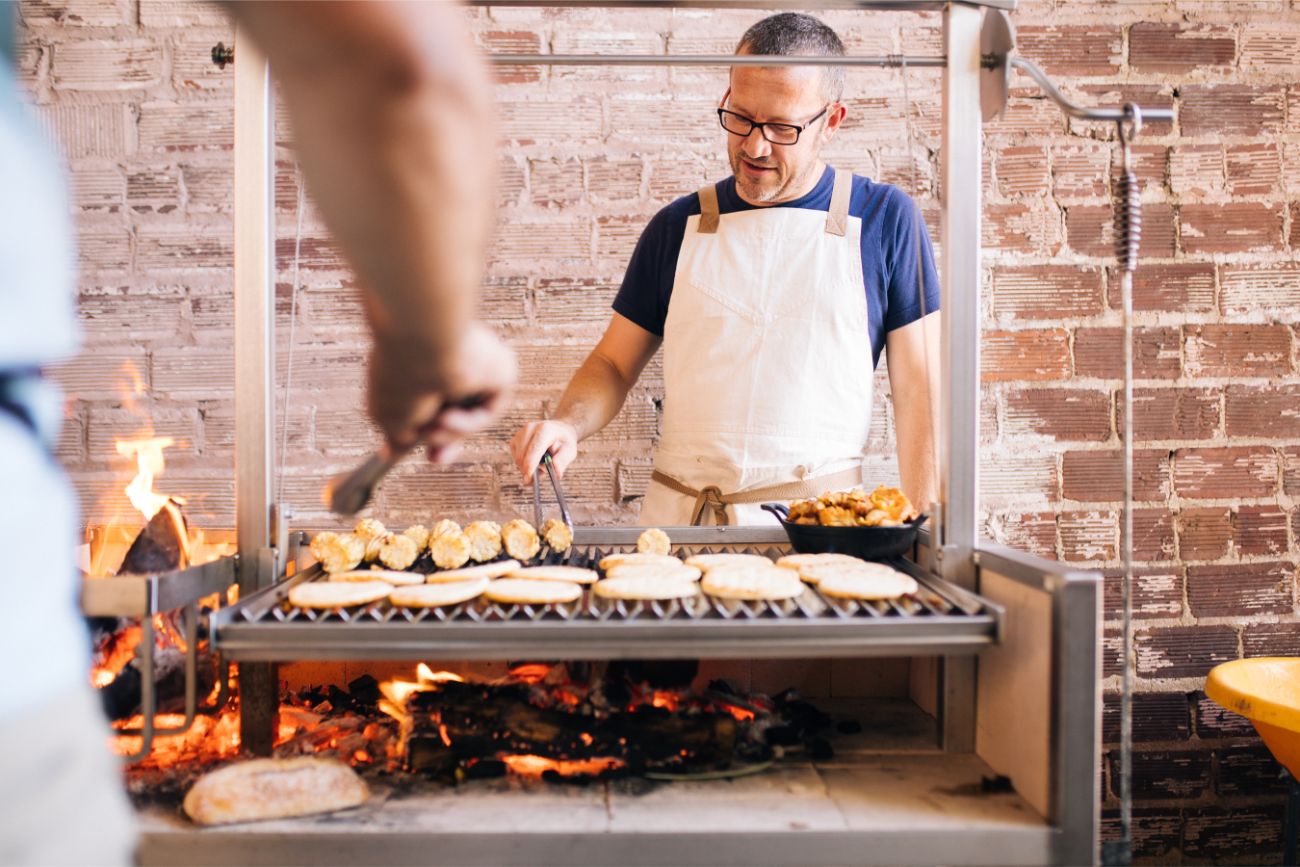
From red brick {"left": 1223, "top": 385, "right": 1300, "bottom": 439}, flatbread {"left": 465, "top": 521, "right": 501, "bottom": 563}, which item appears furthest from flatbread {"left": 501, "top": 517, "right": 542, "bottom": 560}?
red brick {"left": 1223, "top": 385, "right": 1300, "bottom": 439}

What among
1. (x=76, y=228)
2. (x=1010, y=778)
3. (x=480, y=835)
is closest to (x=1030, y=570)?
(x=1010, y=778)

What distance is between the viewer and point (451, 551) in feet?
5.13

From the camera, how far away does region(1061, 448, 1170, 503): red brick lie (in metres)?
2.58

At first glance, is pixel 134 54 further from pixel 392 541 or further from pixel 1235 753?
pixel 1235 753

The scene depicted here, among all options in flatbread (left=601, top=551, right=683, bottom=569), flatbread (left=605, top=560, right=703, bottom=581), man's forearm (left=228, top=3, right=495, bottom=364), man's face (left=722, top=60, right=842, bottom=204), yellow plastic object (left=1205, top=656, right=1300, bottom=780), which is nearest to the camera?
man's forearm (left=228, top=3, right=495, bottom=364)

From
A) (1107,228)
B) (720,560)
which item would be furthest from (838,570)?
(1107,228)

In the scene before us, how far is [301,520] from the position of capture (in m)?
2.63

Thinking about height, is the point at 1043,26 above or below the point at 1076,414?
above

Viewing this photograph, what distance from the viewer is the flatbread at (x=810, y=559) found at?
151 cm

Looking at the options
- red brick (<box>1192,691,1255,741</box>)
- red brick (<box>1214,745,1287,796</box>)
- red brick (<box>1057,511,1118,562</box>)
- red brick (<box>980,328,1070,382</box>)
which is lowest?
red brick (<box>1214,745,1287,796</box>)

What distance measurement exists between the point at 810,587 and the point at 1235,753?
199 centimetres

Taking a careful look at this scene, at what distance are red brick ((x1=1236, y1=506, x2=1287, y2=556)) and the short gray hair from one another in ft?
5.49

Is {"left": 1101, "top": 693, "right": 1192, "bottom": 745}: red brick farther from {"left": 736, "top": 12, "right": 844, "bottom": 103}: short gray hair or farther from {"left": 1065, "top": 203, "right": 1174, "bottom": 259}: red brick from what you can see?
{"left": 736, "top": 12, "right": 844, "bottom": 103}: short gray hair

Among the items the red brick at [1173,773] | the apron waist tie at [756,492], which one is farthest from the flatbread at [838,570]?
the red brick at [1173,773]
